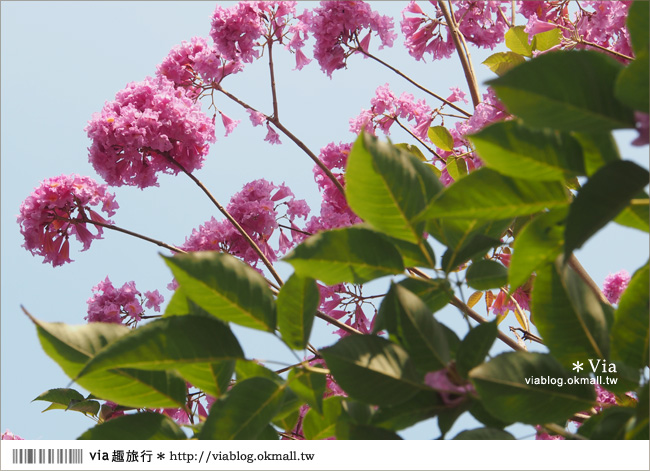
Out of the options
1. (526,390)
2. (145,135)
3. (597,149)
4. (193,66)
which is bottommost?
(526,390)

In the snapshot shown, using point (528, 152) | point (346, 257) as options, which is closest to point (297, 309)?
point (346, 257)

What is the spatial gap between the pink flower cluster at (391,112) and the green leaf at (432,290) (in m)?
2.49

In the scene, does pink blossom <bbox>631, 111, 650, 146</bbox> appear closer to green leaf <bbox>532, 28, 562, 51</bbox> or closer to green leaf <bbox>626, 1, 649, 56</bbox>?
Answer: green leaf <bbox>626, 1, 649, 56</bbox>

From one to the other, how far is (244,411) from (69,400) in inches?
44.2

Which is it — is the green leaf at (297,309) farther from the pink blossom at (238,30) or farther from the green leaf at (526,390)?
the pink blossom at (238,30)

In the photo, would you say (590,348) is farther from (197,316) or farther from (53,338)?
(53,338)

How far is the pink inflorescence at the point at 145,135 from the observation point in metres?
2.39

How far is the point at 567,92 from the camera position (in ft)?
1.61

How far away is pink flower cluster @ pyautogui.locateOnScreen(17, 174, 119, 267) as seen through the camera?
2.44 m

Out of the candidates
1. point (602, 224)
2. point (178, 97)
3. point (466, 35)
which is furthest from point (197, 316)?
point (466, 35)

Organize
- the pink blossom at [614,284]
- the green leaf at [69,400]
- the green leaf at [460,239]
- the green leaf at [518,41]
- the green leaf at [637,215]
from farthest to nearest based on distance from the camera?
the pink blossom at [614,284] → the green leaf at [518,41] → the green leaf at [69,400] → the green leaf at [460,239] → the green leaf at [637,215]

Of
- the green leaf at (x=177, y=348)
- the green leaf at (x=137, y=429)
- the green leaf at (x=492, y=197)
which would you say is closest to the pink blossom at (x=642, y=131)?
the green leaf at (x=492, y=197)

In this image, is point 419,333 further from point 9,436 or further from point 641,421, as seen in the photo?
point 9,436

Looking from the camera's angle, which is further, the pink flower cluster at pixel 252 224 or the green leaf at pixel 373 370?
the pink flower cluster at pixel 252 224
